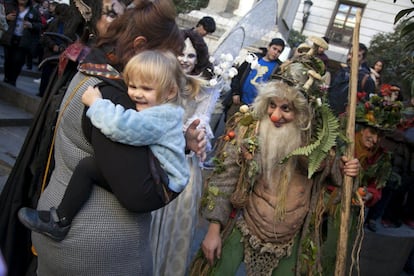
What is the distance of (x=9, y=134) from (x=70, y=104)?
3.64 m

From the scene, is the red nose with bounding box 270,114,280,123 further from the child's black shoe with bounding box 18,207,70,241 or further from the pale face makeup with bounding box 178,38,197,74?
the child's black shoe with bounding box 18,207,70,241

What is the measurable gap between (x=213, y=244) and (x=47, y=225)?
1.10 m

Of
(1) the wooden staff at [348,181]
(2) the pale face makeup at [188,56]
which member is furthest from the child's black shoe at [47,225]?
(2) the pale face makeup at [188,56]

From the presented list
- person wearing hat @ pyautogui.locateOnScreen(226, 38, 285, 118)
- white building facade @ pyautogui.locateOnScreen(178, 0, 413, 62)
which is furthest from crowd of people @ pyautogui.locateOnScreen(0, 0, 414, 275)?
white building facade @ pyautogui.locateOnScreen(178, 0, 413, 62)

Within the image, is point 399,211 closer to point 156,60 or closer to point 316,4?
point 156,60

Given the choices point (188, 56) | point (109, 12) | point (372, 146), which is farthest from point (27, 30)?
point (372, 146)

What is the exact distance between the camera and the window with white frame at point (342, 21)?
2072 centimetres

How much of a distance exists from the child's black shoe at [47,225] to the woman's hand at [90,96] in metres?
0.42

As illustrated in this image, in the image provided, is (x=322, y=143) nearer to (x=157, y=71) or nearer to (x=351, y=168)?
(x=351, y=168)

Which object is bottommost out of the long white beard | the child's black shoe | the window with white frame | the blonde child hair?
the child's black shoe

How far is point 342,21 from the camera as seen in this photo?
68.6 feet

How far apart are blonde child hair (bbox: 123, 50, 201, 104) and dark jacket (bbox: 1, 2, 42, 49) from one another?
523 cm

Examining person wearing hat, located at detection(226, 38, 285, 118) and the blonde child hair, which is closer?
the blonde child hair

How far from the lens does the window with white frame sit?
20.7 metres
